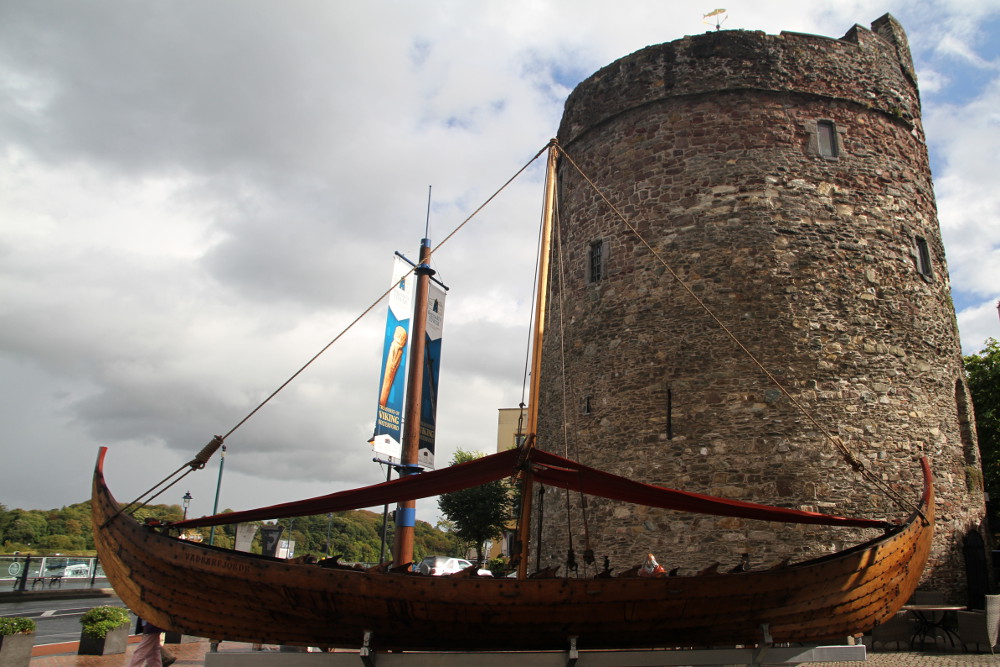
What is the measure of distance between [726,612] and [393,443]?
6112 mm

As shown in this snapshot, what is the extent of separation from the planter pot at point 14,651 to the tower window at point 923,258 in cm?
1543

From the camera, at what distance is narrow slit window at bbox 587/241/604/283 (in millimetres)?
14205

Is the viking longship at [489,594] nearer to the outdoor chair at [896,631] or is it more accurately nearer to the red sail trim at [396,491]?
the red sail trim at [396,491]

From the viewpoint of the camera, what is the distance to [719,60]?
44.1 ft

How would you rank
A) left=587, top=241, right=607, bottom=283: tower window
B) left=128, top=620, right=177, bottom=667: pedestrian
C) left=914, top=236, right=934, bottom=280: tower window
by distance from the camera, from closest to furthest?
left=128, top=620, right=177, bottom=667: pedestrian
left=914, top=236, right=934, bottom=280: tower window
left=587, top=241, right=607, bottom=283: tower window

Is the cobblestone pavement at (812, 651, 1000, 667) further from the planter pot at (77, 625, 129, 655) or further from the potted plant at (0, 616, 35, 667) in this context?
the potted plant at (0, 616, 35, 667)

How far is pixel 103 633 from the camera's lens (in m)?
10.4

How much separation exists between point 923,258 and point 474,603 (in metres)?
11.7

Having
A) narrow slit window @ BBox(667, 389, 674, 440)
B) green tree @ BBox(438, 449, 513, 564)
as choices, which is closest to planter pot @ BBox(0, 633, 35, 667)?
narrow slit window @ BBox(667, 389, 674, 440)

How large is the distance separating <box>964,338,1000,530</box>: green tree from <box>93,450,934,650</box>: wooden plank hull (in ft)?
50.0

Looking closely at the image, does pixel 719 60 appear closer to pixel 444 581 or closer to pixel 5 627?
pixel 444 581

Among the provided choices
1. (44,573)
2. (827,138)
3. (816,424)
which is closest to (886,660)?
(816,424)

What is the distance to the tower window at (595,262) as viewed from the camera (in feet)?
46.4

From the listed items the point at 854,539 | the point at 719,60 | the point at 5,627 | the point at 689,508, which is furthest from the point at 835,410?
the point at 5,627
